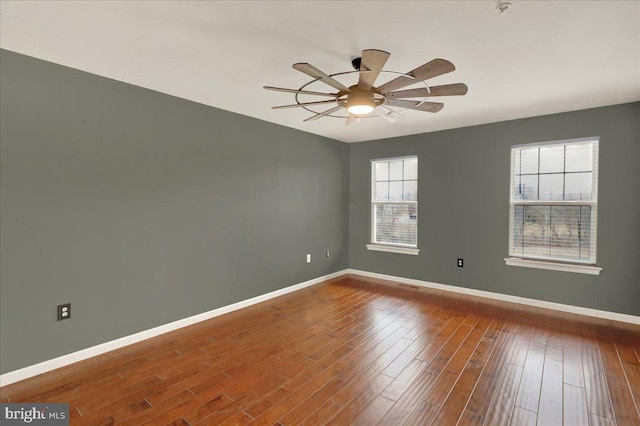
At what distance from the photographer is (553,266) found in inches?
147

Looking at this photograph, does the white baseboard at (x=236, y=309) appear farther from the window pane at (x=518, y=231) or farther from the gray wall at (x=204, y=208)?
the window pane at (x=518, y=231)

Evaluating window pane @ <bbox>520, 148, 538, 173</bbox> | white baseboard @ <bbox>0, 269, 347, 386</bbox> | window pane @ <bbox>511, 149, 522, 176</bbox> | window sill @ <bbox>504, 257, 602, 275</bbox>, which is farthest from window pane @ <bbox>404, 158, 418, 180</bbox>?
white baseboard @ <bbox>0, 269, 347, 386</bbox>

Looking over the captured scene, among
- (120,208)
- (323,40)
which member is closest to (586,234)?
(323,40)

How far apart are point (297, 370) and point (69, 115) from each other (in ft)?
8.92

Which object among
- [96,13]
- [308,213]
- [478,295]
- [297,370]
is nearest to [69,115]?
[96,13]

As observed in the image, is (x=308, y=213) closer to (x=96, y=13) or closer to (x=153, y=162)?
(x=153, y=162)

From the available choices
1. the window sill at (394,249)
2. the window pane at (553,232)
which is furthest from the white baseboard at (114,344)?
the window pane at (553,232)

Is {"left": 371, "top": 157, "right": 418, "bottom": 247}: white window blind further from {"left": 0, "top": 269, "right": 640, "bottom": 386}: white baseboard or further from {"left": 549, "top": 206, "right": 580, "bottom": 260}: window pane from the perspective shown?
{"left": 549, "top": 206, "right": 580, "bottom": 260}: window pane

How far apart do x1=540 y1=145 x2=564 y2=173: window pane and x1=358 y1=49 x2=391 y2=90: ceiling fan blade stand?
2984mm

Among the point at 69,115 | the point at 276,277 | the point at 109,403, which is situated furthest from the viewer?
the point at 276,277

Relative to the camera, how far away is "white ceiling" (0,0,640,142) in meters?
1.77

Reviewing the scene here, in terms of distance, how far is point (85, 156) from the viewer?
2.58 meters

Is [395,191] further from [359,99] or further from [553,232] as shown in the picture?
[359,99]

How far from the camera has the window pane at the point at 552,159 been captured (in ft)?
12.4
